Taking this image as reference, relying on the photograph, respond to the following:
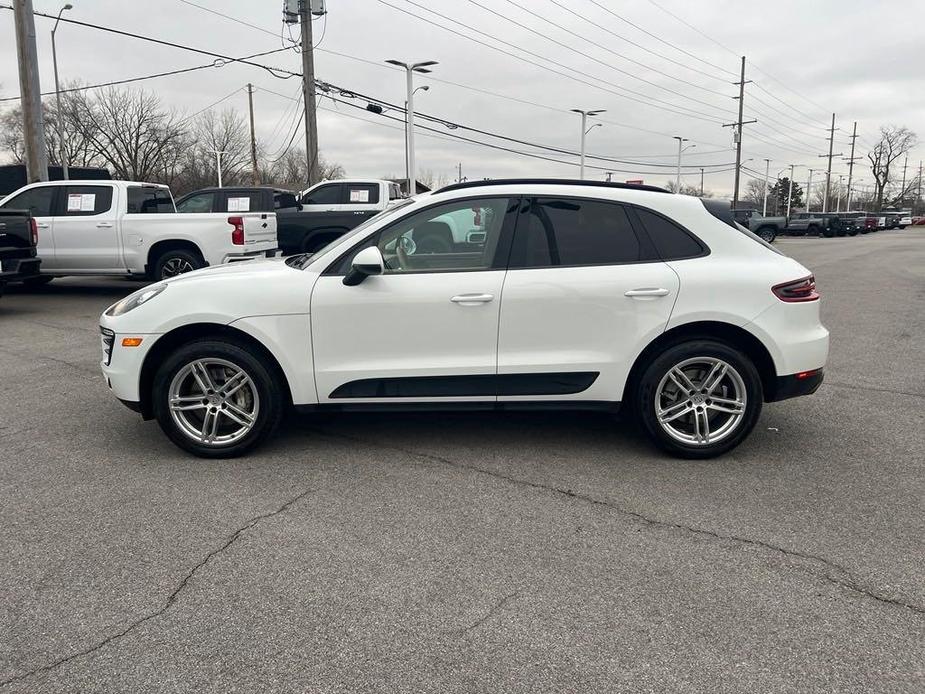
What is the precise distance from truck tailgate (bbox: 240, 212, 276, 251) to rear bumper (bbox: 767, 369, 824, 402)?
355 inches

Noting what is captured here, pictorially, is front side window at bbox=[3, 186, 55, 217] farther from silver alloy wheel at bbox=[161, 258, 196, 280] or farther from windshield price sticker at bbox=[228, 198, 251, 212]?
windshield price sticker at bbox=[228, 198, 251, 212]

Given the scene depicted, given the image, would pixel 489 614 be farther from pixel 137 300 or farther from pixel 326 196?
pixel 326 196

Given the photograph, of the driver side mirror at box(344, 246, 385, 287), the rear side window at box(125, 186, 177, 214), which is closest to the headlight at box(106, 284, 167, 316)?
the driver side mirror at box(344, 246, 385, 287)

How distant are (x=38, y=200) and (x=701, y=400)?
11.5 meters

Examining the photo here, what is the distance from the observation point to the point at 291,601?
2949mm

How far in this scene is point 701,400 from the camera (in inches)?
176

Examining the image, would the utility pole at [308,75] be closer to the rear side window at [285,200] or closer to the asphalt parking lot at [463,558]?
the rear side window at [285,200]

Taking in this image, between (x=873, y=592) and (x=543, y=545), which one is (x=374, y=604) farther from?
(x=873, y=592)

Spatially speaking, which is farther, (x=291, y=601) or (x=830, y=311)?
(x=830, y=311)

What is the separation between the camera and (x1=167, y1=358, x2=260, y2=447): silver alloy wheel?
445 centimetres

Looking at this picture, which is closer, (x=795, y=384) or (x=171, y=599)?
(x=171, y=599)

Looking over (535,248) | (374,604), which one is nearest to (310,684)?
(374,604)

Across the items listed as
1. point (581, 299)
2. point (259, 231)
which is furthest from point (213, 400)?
point (259, 231)

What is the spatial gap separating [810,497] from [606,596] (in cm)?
168
